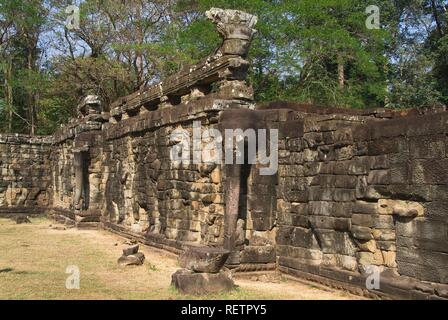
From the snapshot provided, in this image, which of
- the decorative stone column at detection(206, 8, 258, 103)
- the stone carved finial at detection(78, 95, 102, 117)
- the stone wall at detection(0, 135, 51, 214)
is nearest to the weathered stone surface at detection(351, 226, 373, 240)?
the decorative stone column at detection(206, 8, 258, 103)

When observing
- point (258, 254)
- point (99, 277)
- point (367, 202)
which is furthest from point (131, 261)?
point (367, 202)

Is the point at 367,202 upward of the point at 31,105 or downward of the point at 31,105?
downward

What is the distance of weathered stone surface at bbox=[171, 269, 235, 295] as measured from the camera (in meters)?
7.13

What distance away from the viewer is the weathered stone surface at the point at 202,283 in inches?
281

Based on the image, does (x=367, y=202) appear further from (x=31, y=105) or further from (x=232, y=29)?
(x=31, y=105)

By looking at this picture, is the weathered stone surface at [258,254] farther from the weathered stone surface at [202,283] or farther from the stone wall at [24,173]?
the stone wall at [24,173]

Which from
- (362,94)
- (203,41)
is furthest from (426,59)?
(203,41)

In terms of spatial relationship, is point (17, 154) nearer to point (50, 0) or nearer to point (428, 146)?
point (50, 0)

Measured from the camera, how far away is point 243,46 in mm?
9523

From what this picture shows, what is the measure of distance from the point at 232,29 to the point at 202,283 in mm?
4707

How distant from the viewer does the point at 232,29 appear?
951 cm

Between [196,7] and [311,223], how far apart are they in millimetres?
21217

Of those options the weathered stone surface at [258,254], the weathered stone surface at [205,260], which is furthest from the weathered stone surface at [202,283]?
the weathered stone surface at [258,254]

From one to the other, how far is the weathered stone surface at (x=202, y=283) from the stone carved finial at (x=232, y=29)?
4.19 metres
